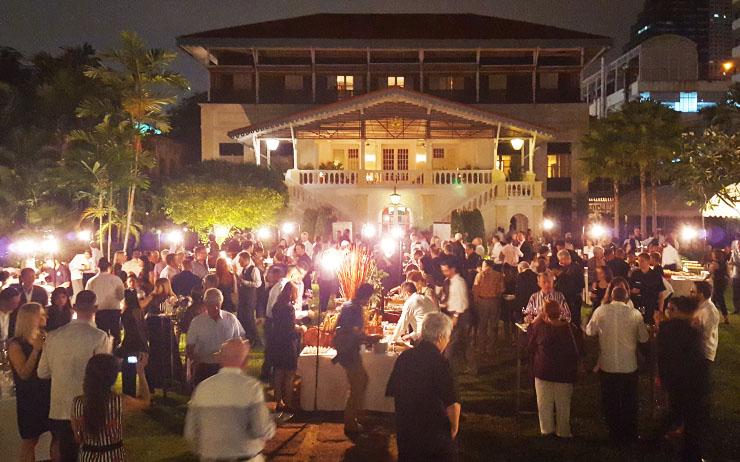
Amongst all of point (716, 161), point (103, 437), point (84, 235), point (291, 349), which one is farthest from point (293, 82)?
point (103, 437)

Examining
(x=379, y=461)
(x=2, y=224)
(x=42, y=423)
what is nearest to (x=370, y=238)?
(x=2, y=224)

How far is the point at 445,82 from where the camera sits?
124ft

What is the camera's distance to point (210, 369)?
689 cm

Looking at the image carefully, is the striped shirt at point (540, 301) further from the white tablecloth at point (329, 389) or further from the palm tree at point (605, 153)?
the palm tree at point (605, 153)

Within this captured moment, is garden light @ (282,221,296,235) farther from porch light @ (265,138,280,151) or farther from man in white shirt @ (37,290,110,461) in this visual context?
man in white shirt @ (37,290,110,461)

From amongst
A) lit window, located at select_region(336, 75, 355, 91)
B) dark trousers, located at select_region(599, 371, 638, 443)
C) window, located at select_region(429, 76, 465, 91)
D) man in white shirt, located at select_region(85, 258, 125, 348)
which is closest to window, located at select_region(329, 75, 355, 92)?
lit window, located at select_region(336, 75, 355, 91)

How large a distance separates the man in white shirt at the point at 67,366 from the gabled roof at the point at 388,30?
3242 cm

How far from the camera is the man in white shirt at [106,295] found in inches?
370

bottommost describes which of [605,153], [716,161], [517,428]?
[517,428]

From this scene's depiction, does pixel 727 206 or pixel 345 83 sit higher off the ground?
pixel 345 83

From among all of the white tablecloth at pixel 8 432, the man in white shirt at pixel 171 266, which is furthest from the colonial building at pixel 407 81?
the white tablecloth at pixel 8 432

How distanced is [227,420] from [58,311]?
4103mm

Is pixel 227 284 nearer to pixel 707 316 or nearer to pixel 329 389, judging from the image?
pixel 329 389

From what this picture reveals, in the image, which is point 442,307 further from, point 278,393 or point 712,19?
point 712,19
